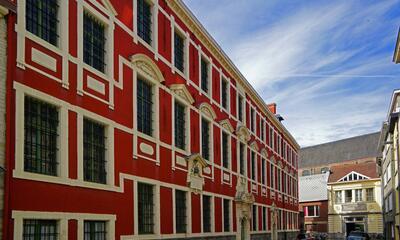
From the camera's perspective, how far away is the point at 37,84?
1284 centimetres

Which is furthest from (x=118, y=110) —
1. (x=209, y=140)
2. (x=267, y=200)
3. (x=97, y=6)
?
(x=267, y=200)

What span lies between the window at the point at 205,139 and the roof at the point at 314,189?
48225 mm

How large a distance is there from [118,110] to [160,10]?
18.6 feet

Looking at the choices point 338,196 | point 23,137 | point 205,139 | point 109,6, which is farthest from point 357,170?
point 23,137

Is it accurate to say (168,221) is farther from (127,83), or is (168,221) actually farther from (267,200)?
(267,200)

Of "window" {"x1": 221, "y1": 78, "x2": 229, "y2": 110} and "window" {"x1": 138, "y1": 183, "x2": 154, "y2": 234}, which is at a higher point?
"window" {"x1": 221, "y1": 78, "x2": 229, "y2": 110}

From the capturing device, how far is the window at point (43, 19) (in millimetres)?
13094

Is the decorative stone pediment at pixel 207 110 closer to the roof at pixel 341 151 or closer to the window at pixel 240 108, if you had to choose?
the window at pixel 240 108

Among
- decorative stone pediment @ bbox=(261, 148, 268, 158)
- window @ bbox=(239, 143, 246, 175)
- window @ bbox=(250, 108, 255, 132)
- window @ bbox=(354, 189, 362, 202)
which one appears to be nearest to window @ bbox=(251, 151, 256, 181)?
window @ bbox=(250, 108, 255, 132)

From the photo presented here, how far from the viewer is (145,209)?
18734mm

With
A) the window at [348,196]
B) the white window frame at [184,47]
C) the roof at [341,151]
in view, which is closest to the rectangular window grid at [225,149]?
the white window frame at [184,47]

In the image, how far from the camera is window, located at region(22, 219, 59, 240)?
40.2ft

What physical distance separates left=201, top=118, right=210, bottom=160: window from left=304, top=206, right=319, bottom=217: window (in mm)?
48788

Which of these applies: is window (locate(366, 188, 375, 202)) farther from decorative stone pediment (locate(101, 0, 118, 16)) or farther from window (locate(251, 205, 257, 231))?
decorative stone pediment (locate(101, 0, 118, 16))
